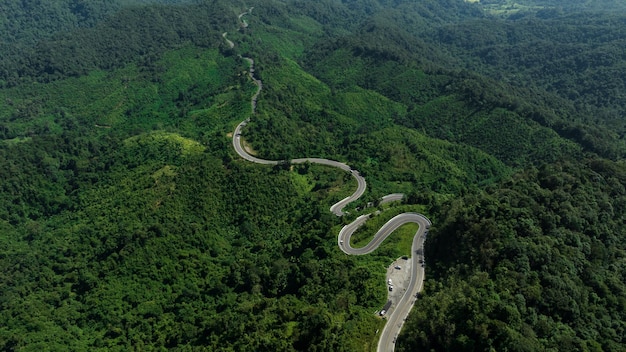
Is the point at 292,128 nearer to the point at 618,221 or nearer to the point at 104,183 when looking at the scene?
the point at 104,183

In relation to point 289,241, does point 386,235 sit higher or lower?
higher

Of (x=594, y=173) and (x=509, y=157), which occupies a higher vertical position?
(x=594, y=173)

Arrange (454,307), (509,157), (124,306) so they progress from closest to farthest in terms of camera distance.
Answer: (454,307) < (124,306) < (509,157)

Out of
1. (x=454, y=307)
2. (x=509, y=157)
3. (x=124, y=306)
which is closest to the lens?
(x=454, y=307)

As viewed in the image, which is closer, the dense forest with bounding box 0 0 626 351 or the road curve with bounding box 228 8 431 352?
the dense forest with bounding box 0 0 626 351

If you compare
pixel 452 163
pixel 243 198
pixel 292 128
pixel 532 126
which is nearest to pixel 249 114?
pixel 292 128

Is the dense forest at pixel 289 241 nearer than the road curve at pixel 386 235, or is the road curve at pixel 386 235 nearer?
the dense forest at pixel 289 241

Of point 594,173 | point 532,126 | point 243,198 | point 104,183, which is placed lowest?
point 104,183

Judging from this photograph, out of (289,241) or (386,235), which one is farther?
(289,241)
